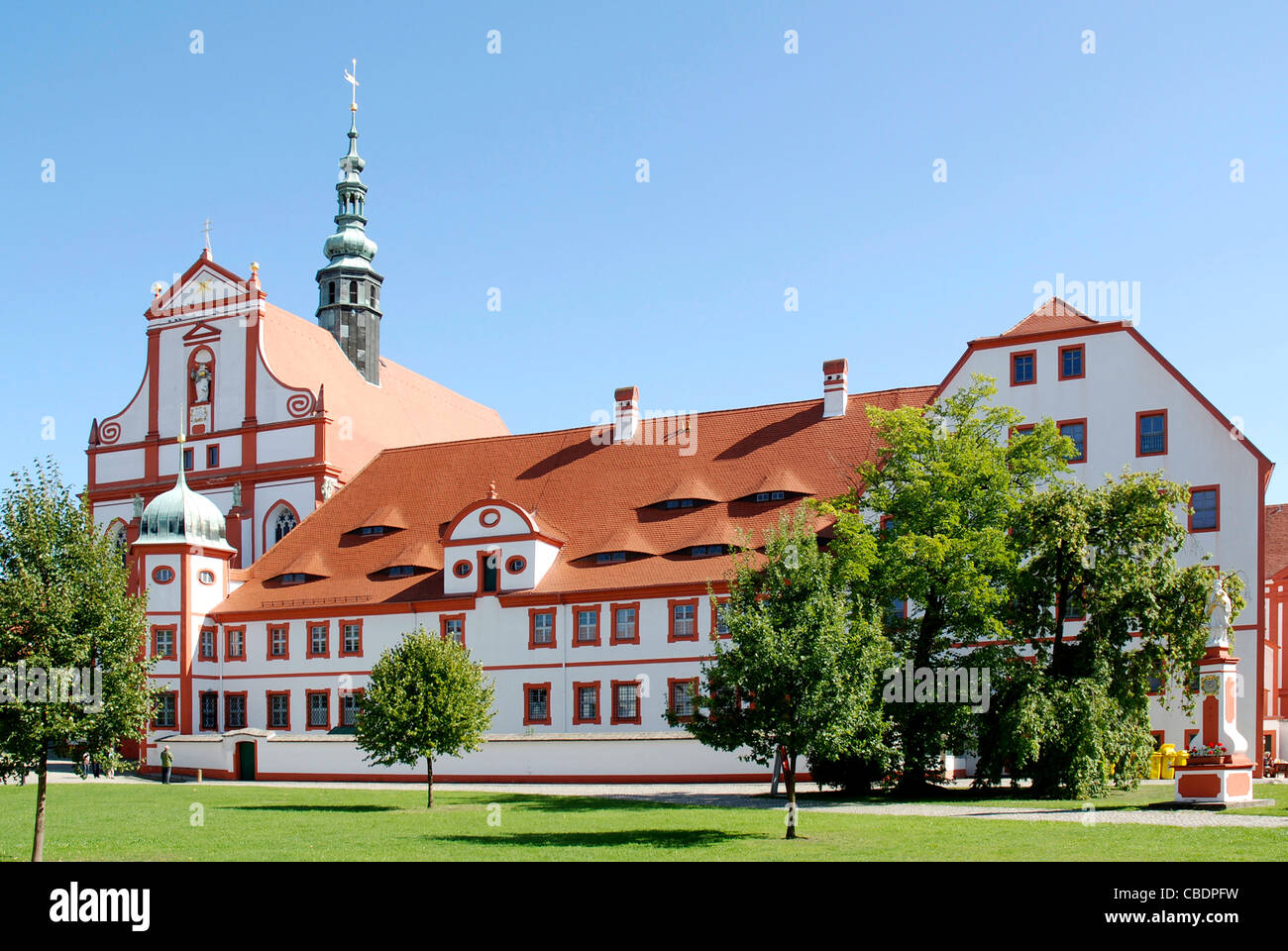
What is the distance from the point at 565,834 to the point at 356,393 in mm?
42654

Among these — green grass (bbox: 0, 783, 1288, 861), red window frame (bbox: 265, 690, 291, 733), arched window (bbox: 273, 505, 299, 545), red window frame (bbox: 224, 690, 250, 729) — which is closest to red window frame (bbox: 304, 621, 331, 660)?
red window frame (bbox: 265, 690, 291, 733)

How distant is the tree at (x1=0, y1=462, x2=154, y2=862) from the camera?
848 inches

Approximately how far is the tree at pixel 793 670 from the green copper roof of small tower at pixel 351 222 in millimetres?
50506

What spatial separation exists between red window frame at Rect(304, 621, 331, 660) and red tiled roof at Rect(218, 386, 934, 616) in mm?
800

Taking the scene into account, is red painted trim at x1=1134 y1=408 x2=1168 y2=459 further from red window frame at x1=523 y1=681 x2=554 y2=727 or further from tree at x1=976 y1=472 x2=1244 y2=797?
red window frame at x1=523 y1=681 x2=554 y2=727

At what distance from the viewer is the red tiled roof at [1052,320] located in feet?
147

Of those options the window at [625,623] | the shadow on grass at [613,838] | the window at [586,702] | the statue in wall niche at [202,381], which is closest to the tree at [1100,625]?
the shadow on grass at [613,838]

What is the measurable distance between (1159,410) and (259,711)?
110 feet

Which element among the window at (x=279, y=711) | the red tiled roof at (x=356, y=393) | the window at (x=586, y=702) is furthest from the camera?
the red tiled roof at (x=356, y=393)

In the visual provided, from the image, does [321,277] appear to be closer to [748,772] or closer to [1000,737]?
[748,772]

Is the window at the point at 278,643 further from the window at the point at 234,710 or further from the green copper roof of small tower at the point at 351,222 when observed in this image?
the green copper roof of small tower at the point at 351,222
